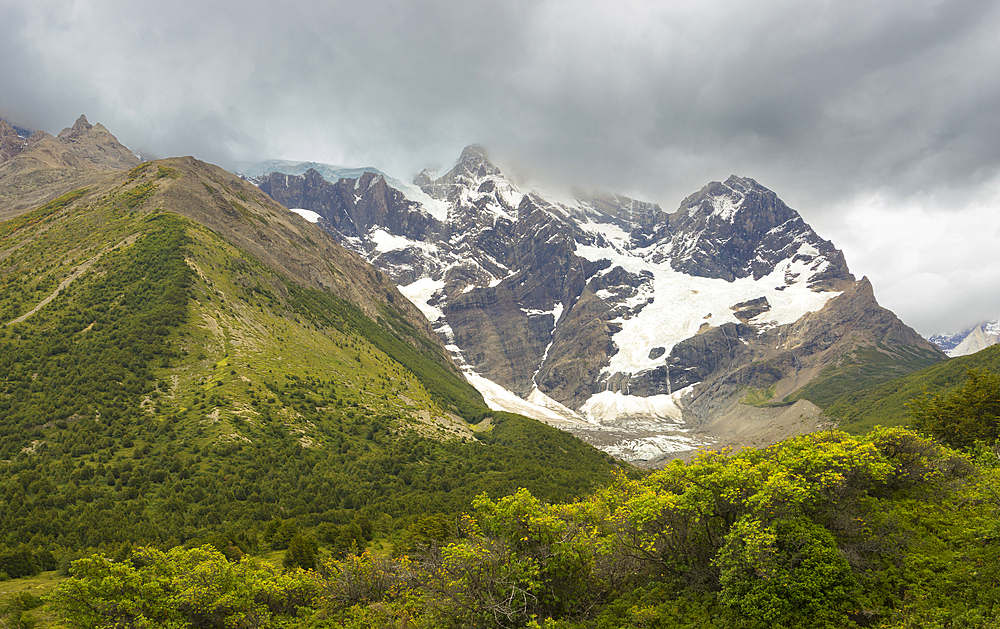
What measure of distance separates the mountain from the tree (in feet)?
195

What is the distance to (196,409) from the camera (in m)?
84.8

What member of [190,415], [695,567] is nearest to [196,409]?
[190,415]

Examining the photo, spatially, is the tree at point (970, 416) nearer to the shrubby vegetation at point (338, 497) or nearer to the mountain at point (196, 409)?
the shrubby vegetation at point (338, 497)

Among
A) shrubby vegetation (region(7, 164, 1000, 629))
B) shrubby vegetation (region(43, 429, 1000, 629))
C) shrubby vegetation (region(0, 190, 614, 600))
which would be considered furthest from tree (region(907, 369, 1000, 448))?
shrubby vegetation (region(0, 190, 614, 600))

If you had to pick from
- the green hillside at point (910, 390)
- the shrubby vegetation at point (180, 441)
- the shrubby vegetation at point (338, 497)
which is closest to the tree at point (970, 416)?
the shrubby vegetation at point (338, 497)

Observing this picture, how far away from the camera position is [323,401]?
112 meters

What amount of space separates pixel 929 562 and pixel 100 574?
1722 inches

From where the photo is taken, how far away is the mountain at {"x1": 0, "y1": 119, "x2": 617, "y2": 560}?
60625 mm

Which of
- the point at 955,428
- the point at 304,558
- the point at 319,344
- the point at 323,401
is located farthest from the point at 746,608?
the point at 319,344

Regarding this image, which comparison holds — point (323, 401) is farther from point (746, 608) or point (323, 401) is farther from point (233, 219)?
point (746, 608)

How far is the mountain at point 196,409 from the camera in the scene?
60.6 meters

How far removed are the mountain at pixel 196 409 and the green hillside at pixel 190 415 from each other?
40cm

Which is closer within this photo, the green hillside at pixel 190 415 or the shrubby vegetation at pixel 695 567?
the shrubby vegetation at pixel 695 567

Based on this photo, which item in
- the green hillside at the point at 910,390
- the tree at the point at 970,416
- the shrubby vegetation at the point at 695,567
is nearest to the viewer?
the shrubby vegetation at the point at 695,567
